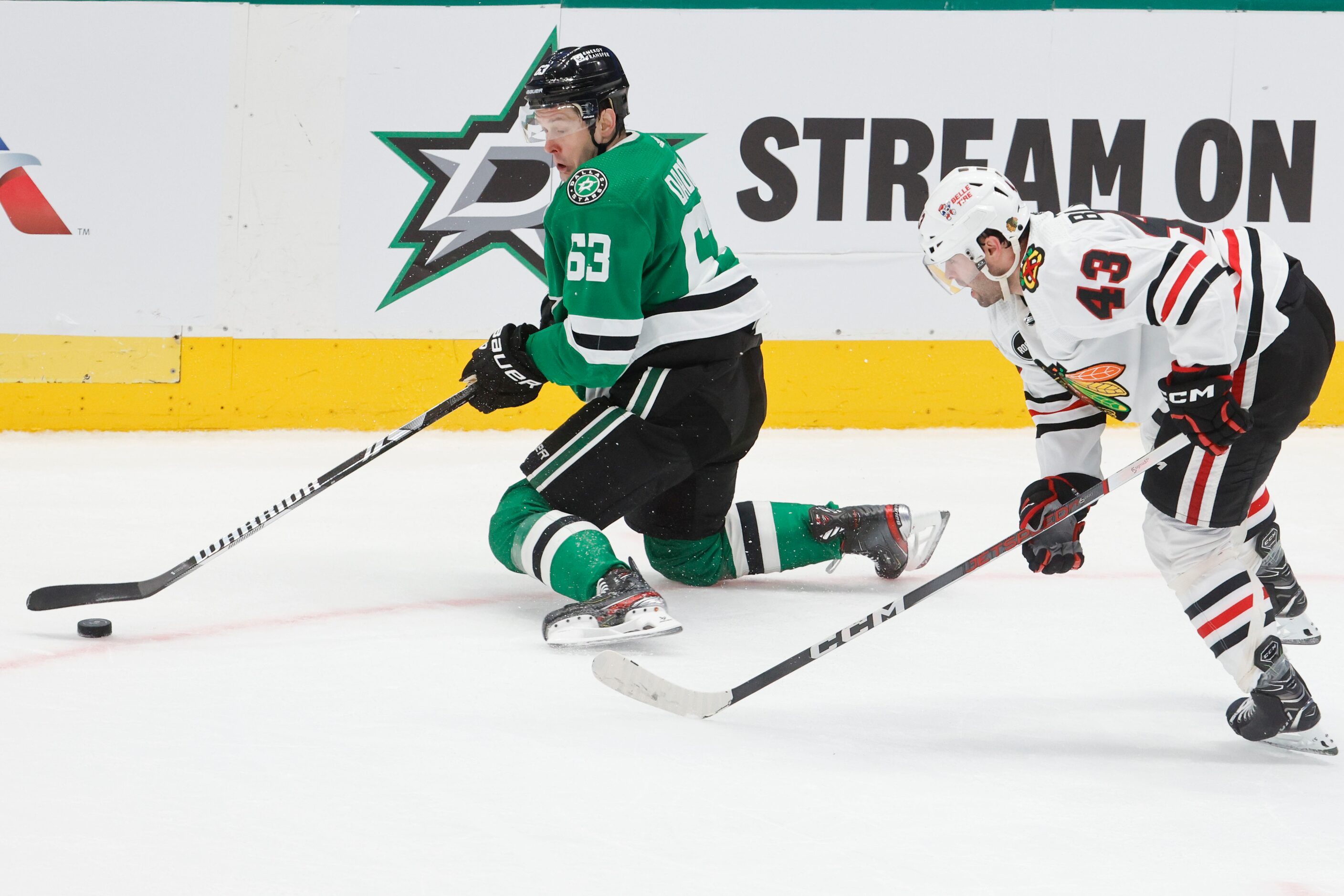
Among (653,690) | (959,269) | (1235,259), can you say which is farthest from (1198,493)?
(653,690)

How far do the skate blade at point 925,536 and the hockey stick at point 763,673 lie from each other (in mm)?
748

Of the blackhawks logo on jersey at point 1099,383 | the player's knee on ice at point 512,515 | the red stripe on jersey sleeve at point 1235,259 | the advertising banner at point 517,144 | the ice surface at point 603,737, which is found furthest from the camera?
the advertising banner at point 517,144

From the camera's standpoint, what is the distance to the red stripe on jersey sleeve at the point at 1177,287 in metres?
1.96

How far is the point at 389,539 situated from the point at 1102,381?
182 centimetres

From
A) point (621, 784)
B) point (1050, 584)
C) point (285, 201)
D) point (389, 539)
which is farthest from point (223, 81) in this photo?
point (621, 784)

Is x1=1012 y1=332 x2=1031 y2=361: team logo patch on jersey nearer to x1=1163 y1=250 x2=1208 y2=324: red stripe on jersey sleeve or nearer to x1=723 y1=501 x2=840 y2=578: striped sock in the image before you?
x1=1163 y1=250 x2=1208 y2=324: red stripe on jersey sleeve

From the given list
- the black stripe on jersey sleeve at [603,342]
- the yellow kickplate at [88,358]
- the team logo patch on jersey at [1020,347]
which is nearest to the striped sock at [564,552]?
the black stripe on jersey sleeve at [603,342]

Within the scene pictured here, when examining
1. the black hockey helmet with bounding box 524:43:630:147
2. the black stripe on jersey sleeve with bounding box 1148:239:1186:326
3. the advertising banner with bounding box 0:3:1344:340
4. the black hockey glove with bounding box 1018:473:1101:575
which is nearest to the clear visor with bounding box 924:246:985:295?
the black stripe on jersey sleeve with bounding box 1148:239:1186:326

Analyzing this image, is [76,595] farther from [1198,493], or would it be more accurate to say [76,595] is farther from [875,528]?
[1198,493]

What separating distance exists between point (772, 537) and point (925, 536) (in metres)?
0.34

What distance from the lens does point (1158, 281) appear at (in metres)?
1.97

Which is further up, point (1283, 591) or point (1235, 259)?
point (1235, 259)

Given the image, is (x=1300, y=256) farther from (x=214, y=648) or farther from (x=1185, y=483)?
(x=214, y=648)

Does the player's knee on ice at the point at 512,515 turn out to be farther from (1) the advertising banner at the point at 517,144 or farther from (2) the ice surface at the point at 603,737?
(1) the advertising banner at the point at 517,144
